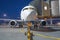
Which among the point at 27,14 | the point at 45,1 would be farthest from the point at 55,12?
the point at 27,14

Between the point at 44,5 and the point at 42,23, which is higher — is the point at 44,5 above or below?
above

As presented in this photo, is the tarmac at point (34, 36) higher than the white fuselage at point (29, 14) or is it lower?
lower

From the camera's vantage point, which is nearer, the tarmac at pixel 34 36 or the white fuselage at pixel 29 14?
the tarmac at pixel 34 36

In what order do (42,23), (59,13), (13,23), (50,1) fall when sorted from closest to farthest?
(42,23)
(13,23)
(59,13)
(50,1)

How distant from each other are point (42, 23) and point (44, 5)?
7.27 m

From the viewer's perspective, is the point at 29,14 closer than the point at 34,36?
No

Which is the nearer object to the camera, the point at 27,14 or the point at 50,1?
the point at 27,14

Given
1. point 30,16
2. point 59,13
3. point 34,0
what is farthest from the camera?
point 34,0

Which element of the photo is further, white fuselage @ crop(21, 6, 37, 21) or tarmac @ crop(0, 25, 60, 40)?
white fuselage @ crop(21, 6, 37, 21)

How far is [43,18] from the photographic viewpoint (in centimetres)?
3116

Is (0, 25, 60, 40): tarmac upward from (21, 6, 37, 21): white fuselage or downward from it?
downward

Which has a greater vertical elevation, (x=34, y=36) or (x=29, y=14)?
(x=29, y=14)

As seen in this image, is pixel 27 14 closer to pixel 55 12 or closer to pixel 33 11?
pixel 33 11

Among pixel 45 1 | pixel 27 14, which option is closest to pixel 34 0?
pixel 45 1
